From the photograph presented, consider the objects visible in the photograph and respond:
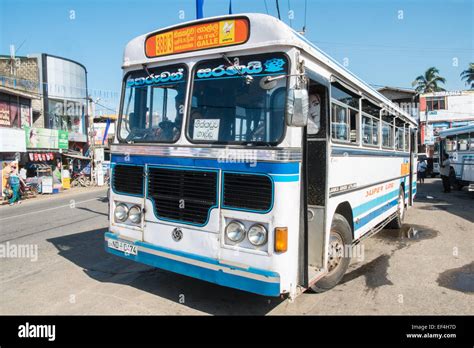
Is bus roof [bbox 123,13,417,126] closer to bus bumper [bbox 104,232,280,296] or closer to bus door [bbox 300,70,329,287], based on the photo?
bus door [bbox 300,70,329,287]

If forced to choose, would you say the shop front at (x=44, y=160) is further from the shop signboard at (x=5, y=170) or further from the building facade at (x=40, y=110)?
the shop signboard at (x=5, y=170)

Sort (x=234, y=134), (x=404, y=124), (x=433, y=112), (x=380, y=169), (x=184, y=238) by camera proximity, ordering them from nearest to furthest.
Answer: (x=234, y=134)
(x=184, y=238)
(x=380, y=169)
(x=404, y=124)
(x=433, y=112)

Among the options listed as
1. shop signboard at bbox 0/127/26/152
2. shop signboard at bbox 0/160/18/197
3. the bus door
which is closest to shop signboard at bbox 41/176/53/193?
shop signboard at bbox 0/160/18/197

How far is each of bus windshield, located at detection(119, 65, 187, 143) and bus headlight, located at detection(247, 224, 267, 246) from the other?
4.52ft

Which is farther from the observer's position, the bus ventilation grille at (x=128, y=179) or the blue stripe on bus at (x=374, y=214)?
the blue stripe on bus at (x=374, y=214)

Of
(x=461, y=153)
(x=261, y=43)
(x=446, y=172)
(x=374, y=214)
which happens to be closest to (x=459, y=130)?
(x=461, y=153)

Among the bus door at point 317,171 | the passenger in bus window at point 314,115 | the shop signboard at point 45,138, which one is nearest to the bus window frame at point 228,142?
the bus door at point 317,171

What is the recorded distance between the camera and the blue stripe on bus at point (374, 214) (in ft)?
19.2

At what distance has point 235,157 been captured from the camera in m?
3.82

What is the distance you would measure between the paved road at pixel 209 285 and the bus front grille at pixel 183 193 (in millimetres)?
1134

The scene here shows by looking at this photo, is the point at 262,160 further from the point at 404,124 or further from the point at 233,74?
the point at 404,124
